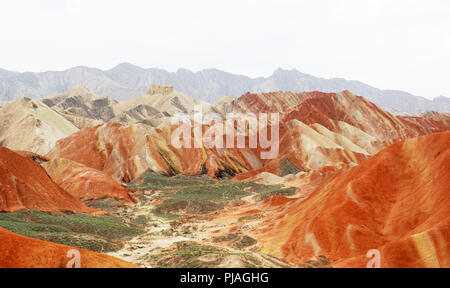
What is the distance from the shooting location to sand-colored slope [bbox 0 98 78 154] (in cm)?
10750

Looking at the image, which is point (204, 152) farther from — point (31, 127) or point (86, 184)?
point (31, 127)

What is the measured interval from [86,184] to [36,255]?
4759 centimetres

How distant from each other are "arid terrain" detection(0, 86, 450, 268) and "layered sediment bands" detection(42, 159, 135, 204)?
26cm

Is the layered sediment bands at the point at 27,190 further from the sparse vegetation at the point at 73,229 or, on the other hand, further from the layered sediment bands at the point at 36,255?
the layered sediment bands at the point at 36,255

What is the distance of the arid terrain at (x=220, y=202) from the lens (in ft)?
70.0

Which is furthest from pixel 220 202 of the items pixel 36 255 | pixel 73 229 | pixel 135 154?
pixel 36 255

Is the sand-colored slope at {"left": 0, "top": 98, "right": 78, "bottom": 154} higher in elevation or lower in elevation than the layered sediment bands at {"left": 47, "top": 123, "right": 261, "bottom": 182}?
higher

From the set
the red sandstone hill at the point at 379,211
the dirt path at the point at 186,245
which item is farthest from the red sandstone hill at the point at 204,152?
the red sandstone hill at the point at 379,211

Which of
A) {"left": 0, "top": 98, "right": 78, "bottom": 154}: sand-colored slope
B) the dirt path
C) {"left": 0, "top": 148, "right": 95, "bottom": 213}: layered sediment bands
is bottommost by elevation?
the dirt path

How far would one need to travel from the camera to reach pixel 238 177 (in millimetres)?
85438

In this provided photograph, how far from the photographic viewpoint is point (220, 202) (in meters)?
57.6

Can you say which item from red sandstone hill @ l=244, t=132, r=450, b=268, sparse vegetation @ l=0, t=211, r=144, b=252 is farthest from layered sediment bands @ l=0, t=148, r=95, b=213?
red sandstone hill @ l=244, t=132, r=450, b=268

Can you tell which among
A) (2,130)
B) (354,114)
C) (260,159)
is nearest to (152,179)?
(260,159)

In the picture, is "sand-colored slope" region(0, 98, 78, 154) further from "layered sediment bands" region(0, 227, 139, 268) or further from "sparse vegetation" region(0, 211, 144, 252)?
"layered sediment bands" region(0, 227, 139, 268)
